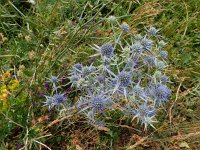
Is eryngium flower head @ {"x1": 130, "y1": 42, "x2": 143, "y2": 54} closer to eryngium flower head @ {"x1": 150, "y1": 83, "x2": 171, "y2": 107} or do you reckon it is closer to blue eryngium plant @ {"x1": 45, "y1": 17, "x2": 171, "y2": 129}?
blue eryngium plant @ {"x1": 45, "y1": 17, "x2": 171, "y2": 129}

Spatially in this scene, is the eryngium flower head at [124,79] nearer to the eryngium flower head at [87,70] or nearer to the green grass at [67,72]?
the eryngium flower head at [87,70]

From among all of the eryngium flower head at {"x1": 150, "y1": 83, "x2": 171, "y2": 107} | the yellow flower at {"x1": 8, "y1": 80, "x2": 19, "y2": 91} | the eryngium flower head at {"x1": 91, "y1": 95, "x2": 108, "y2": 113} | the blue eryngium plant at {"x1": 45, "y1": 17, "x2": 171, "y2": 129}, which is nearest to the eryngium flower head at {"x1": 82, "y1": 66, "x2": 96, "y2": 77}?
the blue eryngium plant at {"x1": 45, "y1": 17, "x2": 171, "y2": 129}

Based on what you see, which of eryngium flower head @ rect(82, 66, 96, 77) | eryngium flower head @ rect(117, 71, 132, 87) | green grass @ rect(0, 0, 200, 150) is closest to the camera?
eryngium flower head @ rect(117, 71, 132, 87)

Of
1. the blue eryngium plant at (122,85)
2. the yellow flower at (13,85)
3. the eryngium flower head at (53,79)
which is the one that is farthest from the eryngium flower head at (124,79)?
the yellow flower at (13,85)

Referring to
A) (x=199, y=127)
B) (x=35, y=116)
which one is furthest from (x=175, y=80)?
(x=35, y=116)

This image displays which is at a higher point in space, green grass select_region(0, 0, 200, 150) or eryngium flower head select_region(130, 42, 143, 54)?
eryngium flower head select_region(130, 42, 143, 54)

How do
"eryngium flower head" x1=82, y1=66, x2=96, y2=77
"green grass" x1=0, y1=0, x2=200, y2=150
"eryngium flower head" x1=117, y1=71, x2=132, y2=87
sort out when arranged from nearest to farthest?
1. "eryngium flower head" x1=117, y1=71, x2=132, y2=87
2. "eryngium flower head" x1=82, y1=66, x2=96, y2=77
3. "green grass" x1=0, y1=0, x2=200, y2=150

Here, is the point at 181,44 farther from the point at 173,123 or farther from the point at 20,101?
the point at 20,101

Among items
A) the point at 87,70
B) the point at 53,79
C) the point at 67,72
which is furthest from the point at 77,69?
the point at 67,72

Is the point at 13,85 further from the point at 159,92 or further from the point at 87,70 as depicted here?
the point at 159,92
